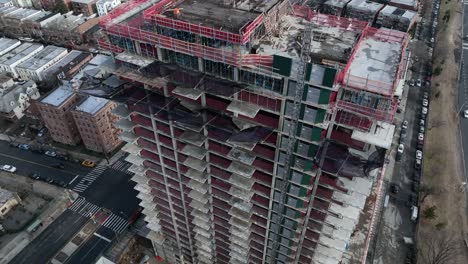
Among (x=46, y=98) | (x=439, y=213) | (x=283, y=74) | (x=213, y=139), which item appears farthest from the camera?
(x=46, y=98)

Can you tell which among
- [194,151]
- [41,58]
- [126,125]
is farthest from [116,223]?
[41,58]

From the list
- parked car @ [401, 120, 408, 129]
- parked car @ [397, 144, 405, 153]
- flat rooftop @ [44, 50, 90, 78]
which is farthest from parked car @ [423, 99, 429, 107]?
flat rooftop @ [44, 50, 90, 78]

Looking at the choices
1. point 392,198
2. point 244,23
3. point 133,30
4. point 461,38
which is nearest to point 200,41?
point 244,23

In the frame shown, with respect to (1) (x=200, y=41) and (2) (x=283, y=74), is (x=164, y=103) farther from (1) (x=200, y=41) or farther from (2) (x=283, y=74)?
(2) (x=283, y=74)

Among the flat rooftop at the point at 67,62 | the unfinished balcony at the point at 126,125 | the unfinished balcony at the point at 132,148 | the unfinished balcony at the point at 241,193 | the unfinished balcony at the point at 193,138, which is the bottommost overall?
the flat rooftop at the point at 67,62

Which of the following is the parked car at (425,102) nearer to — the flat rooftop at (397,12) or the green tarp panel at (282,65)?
the flat rooftop at (397,12)

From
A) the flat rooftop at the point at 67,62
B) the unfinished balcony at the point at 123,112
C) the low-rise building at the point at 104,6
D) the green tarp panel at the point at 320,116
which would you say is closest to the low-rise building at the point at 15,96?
the flat rooftop at the point at 67,62
